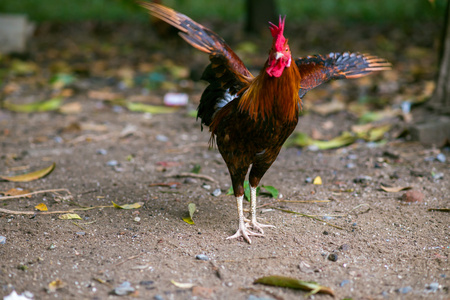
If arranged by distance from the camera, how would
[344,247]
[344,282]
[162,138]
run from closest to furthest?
[344,282]
[344,247]
[162,138]

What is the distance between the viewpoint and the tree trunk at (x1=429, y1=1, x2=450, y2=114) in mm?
5137

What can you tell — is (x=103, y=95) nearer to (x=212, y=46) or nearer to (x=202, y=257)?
(x=212, y=46)

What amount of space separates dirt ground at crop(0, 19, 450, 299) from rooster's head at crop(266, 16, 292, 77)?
3.82 ft

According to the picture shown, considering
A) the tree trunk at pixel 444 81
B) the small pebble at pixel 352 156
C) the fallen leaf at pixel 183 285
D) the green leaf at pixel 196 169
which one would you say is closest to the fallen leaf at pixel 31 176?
the green leaf at pixel 196 169

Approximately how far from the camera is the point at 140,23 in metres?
12.7

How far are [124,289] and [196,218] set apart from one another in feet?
3.41

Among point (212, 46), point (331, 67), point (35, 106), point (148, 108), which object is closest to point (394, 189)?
point (331, 67)

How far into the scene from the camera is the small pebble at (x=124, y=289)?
262 centimetres

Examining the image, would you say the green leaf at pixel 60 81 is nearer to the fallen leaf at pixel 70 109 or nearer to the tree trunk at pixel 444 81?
the fallen leaf at pixel 70 109

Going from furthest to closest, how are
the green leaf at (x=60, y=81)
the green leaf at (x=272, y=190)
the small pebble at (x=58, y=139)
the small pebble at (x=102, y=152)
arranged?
the green leaf at (x=60, y=81)
the small pebble at (x=58, y=139)
the small pebble at (x=102, y=152)
the green leaf at (x=272, y=190)

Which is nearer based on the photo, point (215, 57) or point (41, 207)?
point (215, 57)

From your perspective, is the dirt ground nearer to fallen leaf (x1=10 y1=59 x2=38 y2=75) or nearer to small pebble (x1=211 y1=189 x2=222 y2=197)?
small pebble (x1=211 y1=189 x2=222 y2=197)

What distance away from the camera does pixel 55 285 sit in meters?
2.66

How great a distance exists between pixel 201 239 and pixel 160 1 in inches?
291
